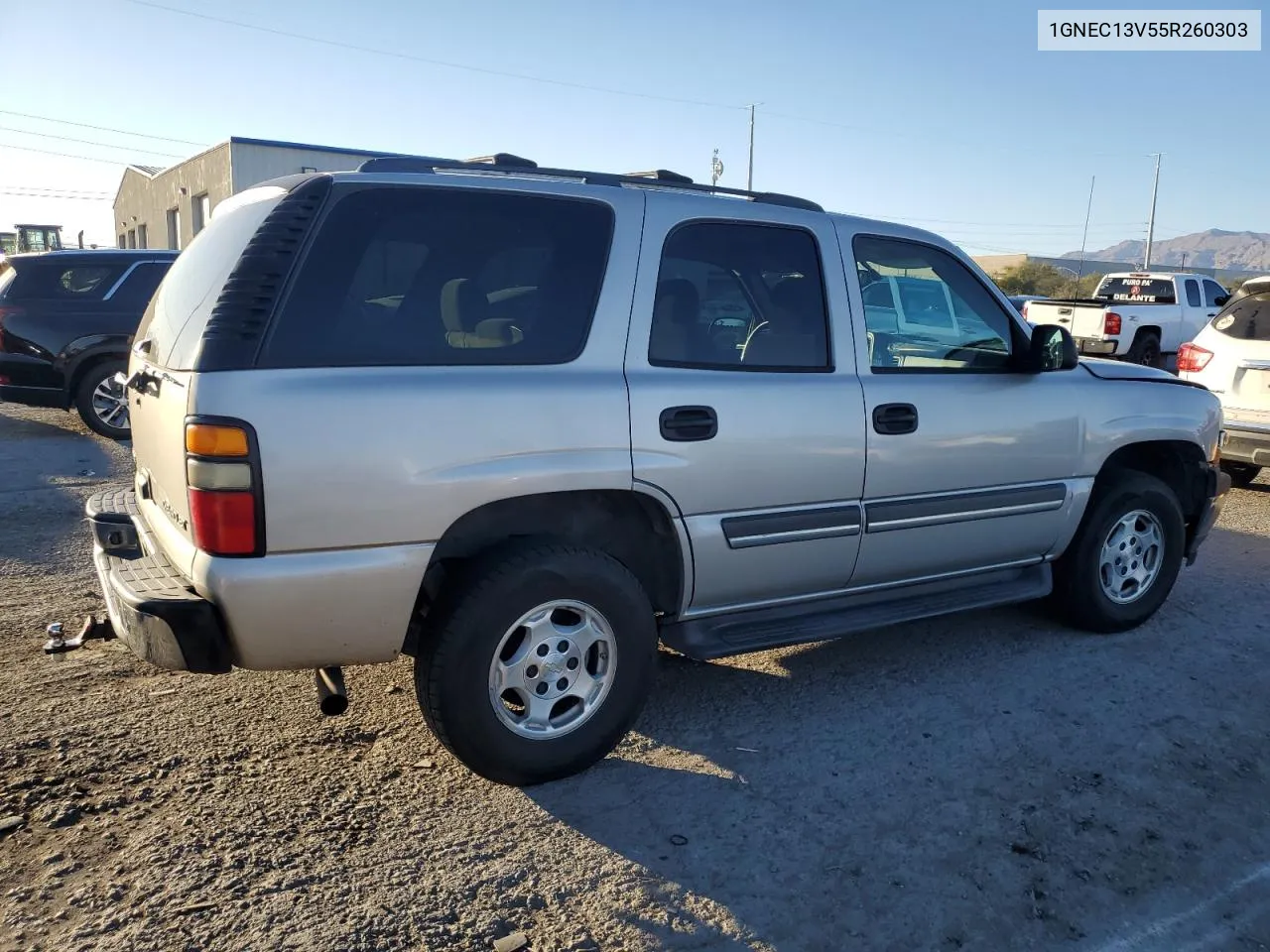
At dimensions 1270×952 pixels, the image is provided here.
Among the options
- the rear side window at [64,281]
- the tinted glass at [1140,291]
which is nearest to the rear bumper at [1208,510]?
the rear side window at [64,281]

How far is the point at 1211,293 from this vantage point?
1877 cm

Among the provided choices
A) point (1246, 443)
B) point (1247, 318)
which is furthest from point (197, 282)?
point (1247, 318)

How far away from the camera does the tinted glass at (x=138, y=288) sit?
10109 millimetres

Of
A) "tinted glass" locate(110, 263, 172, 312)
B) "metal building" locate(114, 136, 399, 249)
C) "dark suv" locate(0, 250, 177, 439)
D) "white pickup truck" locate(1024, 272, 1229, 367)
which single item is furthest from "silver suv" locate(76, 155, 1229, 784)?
"metal building" locate(114, 136, 399, 249)

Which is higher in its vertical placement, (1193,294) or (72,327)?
(1193,294)

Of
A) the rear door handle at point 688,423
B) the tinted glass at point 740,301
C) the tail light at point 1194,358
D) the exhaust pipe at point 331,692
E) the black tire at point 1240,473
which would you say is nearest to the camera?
the exhaust pipe at point 331,692

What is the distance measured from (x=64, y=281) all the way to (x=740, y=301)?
8.85m

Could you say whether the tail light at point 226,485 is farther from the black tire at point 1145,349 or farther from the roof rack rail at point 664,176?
the black tire at point 1145,349

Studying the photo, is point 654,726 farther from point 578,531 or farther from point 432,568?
point 432,568

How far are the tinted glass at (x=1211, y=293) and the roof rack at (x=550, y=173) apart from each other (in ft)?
58.1

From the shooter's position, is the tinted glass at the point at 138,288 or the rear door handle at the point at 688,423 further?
the tinted glass at the point at 138,288

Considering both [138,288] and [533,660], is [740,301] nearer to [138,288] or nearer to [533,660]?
[533,660]

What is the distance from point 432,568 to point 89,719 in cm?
147

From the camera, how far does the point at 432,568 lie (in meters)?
3.26
